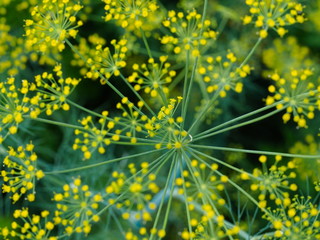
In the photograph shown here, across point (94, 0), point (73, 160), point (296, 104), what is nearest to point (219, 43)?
point (94, 0)

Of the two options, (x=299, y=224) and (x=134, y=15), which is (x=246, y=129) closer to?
(x=299, y=224)

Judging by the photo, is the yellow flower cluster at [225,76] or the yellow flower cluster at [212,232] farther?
the yellow flower cluster at [225,76]

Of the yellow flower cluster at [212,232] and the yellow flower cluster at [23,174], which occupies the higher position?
the yellow flower cluster at [23,174]

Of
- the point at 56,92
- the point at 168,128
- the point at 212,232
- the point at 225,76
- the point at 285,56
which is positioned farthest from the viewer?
the point at 285,56

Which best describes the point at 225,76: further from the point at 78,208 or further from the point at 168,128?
the point at 78,208

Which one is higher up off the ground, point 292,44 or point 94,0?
point 94,0

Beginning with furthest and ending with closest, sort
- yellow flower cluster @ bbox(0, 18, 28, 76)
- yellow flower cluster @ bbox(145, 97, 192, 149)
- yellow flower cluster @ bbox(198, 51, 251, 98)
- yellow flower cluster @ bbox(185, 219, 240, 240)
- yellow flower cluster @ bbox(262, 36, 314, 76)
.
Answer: yellow flower cluster @ bbox(262, 36, 314, 76) < yellow flower cluster @ bbox(0, 18, 28, 76) < yellow flower cluster @ bbox(198, 51, 251, 98) < yellow flower cluster @ bbox(145, 97, 192, 149) < yellow flower cluster @ bbox(185, 219, 240, 240)

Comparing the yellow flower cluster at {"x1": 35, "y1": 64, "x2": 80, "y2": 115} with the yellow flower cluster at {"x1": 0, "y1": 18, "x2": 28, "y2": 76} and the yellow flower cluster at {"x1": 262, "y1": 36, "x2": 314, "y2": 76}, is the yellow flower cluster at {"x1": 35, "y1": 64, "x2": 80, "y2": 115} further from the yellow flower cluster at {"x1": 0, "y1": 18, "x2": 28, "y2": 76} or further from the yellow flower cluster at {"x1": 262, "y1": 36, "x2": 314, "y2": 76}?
the yellow flower cluster at {"x1": 262, "y1": 36, "x2": 314, "y2": 76}

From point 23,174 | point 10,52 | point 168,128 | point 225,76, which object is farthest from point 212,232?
point 10,52

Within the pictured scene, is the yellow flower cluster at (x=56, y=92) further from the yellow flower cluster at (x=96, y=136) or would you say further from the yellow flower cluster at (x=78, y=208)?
the yellow flower cluster at (x=78, y=208)

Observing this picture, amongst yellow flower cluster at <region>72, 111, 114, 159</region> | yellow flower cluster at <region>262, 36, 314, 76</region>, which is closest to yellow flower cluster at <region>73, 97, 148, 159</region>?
yellow flower cluster at <region>72, 111, 114, 159</region>

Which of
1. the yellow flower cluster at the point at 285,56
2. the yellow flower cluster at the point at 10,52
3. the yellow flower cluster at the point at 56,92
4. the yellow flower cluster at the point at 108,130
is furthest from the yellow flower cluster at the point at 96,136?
the yellow flower cluster at the point at 285,56
